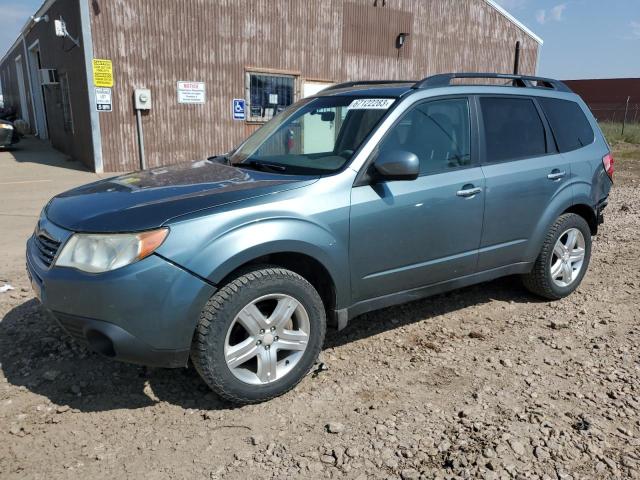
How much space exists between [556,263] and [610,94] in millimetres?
39813

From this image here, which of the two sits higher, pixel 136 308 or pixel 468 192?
pixel 468 192

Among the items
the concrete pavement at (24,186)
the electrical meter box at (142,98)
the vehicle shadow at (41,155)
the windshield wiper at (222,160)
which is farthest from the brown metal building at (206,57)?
the windshield wiper at (222,160)

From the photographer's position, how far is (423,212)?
3623 mm

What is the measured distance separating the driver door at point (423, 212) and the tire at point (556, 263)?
90cm

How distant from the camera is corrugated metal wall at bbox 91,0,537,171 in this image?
489 inches

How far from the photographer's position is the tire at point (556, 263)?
4590mm

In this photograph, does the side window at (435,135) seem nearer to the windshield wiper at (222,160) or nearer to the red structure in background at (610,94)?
the windshield wiper at (222,160)

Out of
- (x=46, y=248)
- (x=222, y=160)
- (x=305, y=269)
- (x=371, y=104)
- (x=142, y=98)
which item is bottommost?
(x=305, y=269)

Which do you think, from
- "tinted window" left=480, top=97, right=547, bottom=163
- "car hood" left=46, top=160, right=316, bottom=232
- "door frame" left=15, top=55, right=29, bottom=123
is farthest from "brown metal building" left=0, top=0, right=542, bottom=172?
"tinted window" left=480, top=97, right=547, bottom=163

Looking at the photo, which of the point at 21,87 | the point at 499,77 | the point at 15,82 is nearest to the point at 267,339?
the point at 499,77

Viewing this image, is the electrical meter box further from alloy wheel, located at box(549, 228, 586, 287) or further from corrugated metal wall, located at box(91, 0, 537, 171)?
alloy wheel, located at box(549, 228, 586, 287)

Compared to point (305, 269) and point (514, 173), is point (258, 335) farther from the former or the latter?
point (514, 173)

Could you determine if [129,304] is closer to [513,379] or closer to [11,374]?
[11,374]

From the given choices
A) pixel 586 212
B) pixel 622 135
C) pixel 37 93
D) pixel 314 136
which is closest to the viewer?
pixel 314 136
